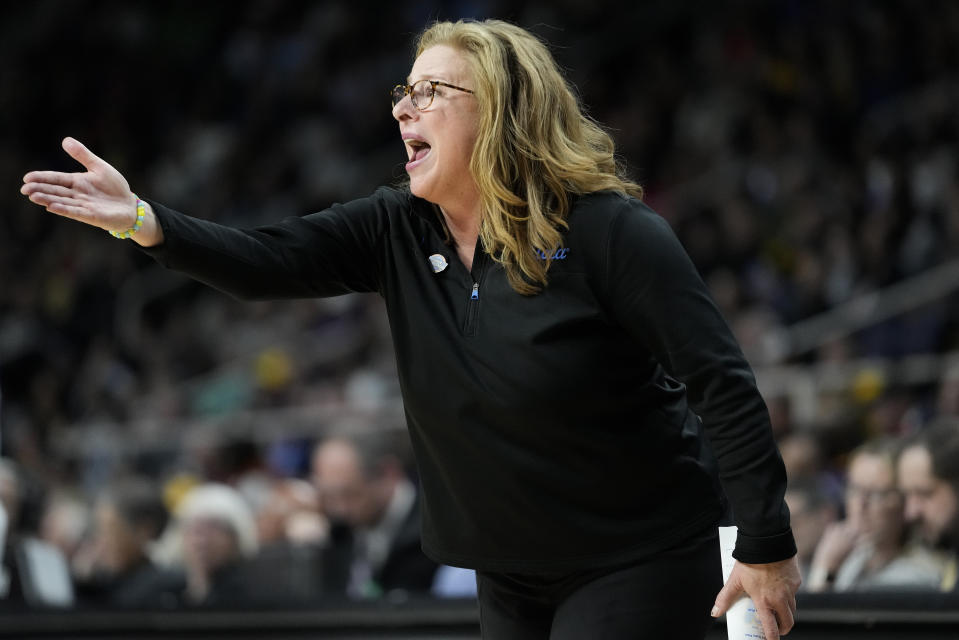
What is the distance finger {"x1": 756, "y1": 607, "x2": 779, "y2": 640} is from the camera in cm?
199

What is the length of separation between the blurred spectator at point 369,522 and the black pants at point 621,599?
2.54m

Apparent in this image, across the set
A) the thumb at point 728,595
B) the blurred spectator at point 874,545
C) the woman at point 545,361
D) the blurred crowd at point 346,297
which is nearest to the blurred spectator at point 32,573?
the blurred crowd at point 346,297

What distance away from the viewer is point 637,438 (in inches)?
81.4

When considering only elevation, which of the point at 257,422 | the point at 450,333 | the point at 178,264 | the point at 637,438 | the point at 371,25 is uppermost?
the point at 371,25

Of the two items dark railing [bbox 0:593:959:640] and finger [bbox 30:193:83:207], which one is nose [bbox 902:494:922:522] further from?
finger [bbox 30:193:83:207]

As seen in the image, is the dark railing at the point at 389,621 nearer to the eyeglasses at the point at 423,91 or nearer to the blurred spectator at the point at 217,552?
the blurred spectator at the point at 217,552

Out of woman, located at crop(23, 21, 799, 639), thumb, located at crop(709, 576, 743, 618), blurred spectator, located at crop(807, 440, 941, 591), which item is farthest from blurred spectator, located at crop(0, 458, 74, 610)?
thumb, located at crop(709, 576, 743, 618)

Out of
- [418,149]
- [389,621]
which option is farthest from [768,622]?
[389,621]

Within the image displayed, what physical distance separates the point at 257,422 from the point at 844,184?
411 centimetres

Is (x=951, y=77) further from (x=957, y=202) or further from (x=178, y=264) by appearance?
(x=178, y=264)

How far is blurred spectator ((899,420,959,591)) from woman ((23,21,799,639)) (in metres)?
1.50

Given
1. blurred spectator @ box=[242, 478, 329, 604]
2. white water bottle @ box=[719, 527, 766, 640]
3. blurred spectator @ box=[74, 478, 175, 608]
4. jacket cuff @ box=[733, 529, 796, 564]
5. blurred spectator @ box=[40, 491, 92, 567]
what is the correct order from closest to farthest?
jacket cuff @ box=[733, 529, 796, 564]
white water bottle @ box=[719, 527, 766, 640]
blurred spectator @ box=[242, 478, 329, 604]
blurred spectator @ box=[74, 478, 175, 608]
blurred spectator @ box=[40, 491, 92, 567]

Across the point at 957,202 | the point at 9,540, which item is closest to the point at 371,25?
the point at 957,202

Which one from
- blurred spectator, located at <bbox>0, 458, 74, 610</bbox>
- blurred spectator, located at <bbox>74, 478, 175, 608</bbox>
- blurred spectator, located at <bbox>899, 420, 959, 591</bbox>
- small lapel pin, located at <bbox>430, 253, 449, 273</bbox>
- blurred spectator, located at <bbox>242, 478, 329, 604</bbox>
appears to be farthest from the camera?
blurred spectator, located at <bbox>74, 478, 175, 608</bbox>
